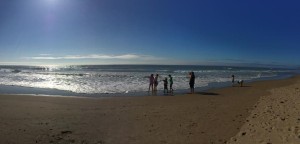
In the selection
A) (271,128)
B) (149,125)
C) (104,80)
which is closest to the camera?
(271,128)

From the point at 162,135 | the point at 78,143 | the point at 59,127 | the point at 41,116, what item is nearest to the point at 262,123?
the point at 162,135

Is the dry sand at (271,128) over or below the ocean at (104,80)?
over

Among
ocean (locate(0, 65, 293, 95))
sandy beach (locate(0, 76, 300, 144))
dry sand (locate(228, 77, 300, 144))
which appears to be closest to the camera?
dry sand (locate(228, 77, 300, 144))

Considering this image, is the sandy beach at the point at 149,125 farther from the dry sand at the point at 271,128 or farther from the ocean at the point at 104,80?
the ocean at the point at 104,80

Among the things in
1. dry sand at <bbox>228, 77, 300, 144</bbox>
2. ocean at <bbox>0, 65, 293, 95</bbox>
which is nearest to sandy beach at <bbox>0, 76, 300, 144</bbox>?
dry sand at <bbox>228, 77, 300, 144</bbox>

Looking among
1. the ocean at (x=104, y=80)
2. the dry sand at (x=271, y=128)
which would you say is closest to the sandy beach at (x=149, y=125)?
the dry sand at (x=271, y=128)

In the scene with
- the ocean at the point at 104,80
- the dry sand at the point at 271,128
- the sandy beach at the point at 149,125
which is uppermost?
the dry sand at the point at 271,128

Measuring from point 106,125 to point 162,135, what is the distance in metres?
2.12

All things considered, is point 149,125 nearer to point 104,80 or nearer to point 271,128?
point 271,128

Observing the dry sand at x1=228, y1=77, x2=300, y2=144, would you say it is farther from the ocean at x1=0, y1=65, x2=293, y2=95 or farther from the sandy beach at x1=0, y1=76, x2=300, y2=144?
the ocean at x1=0, y1=65, x2=293, y2=95

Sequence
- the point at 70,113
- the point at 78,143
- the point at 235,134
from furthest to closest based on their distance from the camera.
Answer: the point at 70,113 < the point at 235,134 < the point at 78,143

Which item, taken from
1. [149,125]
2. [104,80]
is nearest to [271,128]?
[149,125]

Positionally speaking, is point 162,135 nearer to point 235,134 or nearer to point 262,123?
point 235,134

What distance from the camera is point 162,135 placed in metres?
8.58
